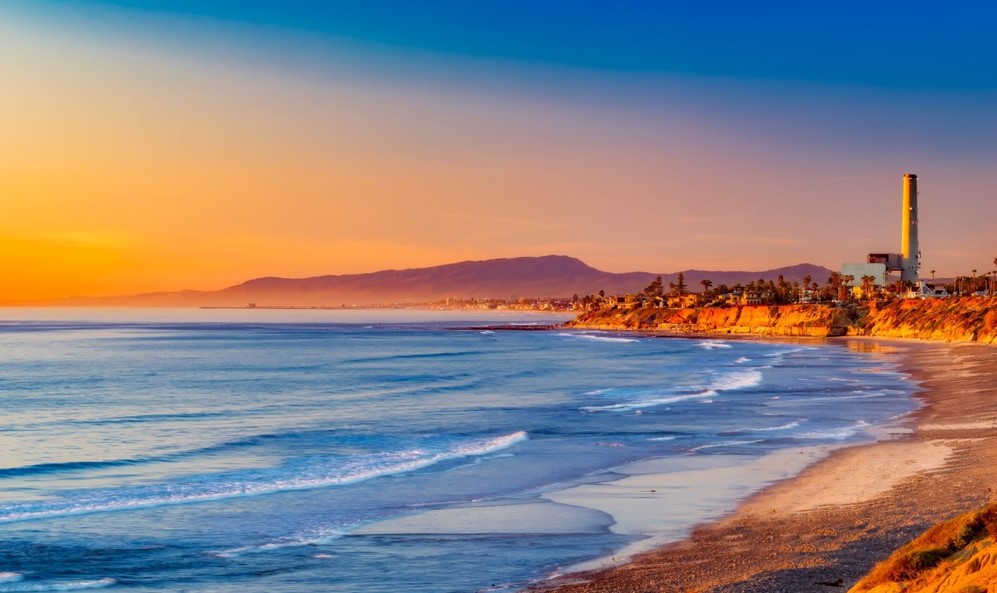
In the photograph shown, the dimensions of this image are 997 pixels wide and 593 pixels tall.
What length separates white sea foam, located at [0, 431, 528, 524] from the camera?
18562 mm

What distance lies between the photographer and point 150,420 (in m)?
36.1

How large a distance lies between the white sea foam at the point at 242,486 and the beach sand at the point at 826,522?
6.26 metres

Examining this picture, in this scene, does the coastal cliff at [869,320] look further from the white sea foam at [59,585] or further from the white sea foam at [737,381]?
the white sea foam at [59,585]

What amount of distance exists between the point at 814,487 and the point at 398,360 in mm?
68040

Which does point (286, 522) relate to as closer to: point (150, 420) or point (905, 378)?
point (150, 420)

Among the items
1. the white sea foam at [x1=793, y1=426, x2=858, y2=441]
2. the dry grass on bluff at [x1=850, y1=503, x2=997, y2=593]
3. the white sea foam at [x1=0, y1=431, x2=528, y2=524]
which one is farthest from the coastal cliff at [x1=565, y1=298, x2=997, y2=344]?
the dry grass on bluff at [x1=850, y1=503, x2=997, y2=593]

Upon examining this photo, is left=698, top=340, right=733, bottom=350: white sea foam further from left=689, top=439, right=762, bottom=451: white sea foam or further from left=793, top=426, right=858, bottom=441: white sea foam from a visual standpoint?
left=689, top=439, right=762, bottom=451: white sea foam

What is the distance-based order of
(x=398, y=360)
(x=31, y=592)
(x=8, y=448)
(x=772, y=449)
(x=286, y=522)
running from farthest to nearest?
(x=398, y=360) → (x=8, y=448) → (x=772, y=449) → (x=286, y=522) → (x=31, y=592)

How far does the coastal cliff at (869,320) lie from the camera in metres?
106

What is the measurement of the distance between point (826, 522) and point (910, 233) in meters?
180

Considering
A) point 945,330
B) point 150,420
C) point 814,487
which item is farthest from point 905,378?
point 945,330

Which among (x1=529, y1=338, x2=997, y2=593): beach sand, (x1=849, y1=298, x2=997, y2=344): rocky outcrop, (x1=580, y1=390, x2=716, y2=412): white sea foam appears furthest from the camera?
(x1=849, y1=298, x2=997, y2=344): rocky outcrop

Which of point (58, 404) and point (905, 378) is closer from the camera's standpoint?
point (58, 404)

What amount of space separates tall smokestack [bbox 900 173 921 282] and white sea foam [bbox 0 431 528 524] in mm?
158636
